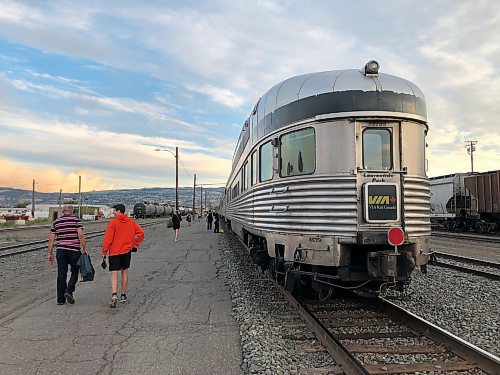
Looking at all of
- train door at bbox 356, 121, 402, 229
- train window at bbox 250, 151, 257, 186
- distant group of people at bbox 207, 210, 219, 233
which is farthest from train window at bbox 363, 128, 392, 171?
distant group of people at bbox 207, 210, 219, 233

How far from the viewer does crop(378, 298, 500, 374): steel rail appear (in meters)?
4.34

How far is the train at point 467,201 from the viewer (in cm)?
2541

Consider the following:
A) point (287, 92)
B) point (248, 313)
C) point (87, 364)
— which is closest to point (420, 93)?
point (287, 92)

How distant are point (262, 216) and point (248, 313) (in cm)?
167

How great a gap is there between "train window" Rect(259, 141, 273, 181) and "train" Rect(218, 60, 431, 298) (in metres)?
0.42

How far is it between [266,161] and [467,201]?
2394 centimetres

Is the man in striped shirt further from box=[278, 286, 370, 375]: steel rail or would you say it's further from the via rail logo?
the via rail logo

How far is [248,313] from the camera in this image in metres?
6.88

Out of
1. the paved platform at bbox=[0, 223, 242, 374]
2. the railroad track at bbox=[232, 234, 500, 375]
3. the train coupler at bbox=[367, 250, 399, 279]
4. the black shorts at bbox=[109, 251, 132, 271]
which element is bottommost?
the paved platform at bbox=[0, 223, 242, 374]

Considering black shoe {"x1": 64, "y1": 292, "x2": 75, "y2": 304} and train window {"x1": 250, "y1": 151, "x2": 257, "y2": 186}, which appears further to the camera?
train window {"x1": 250, "y1": 151, "x2": 257, "y2": 186}

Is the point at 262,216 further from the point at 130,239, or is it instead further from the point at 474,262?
the point at 474,262

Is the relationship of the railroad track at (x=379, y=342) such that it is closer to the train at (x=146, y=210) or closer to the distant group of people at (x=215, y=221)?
the distant group of people at (x=215, y=221)

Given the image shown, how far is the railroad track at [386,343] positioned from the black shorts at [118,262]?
2.89 meters

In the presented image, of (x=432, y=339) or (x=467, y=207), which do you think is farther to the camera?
(x=467, y=207)
